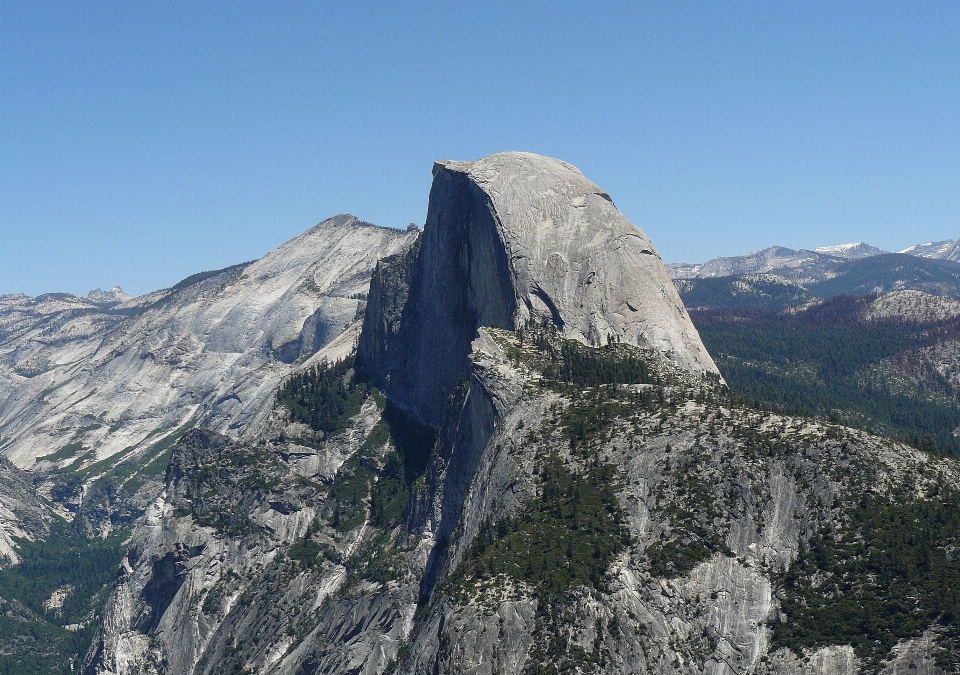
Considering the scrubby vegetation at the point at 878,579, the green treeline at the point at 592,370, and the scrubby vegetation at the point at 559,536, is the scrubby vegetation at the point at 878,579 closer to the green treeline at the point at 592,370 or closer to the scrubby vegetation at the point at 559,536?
the scrubby vegetation at the point at 559,536

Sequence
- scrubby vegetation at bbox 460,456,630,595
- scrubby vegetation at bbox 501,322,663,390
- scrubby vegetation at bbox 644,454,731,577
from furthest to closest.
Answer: scrubby vegetation at bbox 501,322,663,390, scrubby vegetation at bbox 460,456,630,595, scrubby vegetation at bbox 644,454,731,577

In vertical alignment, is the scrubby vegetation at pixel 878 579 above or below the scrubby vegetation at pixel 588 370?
below

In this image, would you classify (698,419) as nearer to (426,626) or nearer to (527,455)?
(527,455)

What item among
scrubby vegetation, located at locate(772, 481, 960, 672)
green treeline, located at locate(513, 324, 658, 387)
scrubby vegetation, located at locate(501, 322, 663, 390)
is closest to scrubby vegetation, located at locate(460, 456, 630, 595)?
scrubby vegetation, located at locate(772, 481, 960, 672)

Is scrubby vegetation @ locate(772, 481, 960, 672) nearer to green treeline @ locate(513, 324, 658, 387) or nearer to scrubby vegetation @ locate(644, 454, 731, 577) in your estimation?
scrubby vegetation @ locate(644, 454, 731, 577)

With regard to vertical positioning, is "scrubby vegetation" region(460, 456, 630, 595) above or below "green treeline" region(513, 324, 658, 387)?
below

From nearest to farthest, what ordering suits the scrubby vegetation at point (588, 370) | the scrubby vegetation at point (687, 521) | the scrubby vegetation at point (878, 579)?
the scrubby vegetation at point (878, 579), the scrubby vegetation at point (687, 521), the scrubby vegetation at point (588, 370)

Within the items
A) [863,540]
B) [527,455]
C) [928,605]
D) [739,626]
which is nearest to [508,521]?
[527,455]

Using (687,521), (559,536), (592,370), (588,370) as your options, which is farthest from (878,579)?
(588,370)

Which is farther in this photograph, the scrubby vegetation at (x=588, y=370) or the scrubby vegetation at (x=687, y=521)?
the scrubby vegetation at (x=588, y=370)

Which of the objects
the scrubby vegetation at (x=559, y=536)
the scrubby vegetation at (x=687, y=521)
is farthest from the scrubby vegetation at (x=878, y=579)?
the scrubby vegetation at (x=559, y=536)

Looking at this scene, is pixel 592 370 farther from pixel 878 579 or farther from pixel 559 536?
pixel 878 579
